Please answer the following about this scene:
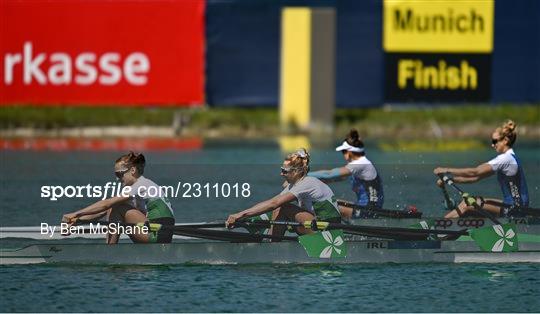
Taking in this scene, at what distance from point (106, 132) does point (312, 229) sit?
1689 centimetres

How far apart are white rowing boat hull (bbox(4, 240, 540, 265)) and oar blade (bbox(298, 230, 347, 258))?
7 centimetres

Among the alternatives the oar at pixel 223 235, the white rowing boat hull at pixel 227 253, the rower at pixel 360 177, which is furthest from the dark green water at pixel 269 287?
the rower at pixel 360 177

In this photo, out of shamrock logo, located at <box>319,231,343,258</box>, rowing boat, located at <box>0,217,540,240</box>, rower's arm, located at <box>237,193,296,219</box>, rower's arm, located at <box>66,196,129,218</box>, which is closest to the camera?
rower's arm, located at <box>66,196,129,218</box>

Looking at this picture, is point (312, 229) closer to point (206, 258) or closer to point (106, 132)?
point (206, 258)

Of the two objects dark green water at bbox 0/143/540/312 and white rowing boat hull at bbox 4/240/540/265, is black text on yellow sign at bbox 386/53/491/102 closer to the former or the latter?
dark green water at bbox 0/143/540/312

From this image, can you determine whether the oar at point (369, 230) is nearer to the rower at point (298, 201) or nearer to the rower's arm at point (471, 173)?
the rower at point (298, 201)

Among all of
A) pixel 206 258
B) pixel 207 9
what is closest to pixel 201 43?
pixel 207 9

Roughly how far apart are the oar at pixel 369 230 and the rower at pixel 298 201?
10cm

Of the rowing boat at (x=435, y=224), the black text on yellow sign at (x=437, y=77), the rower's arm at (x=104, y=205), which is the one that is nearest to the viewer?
the rower's arm at (x=104, y=205)

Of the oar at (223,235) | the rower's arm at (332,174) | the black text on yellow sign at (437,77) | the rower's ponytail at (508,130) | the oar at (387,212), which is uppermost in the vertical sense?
the black text on yellow sign at (437,77)

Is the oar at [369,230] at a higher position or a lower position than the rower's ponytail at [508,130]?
lower

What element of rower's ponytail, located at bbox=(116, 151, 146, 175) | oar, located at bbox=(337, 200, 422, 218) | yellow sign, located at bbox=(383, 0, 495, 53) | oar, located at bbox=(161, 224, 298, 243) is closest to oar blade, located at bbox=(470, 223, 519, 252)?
oar, located at bbox=(337, 200, 422, 218)

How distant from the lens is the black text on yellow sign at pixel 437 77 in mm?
34719

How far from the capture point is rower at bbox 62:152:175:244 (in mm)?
18109
